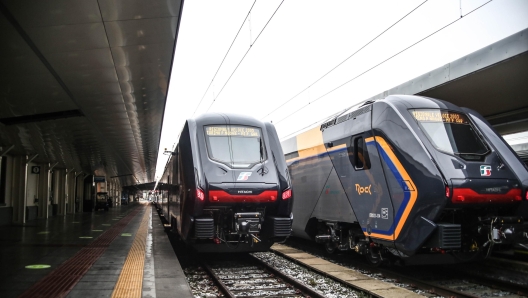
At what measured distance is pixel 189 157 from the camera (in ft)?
31.0

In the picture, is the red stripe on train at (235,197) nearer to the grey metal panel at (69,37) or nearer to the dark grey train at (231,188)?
the dark grey train at (231,188)

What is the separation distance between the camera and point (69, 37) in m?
7.55

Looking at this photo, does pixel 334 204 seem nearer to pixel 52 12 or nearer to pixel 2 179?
pixel 52 12

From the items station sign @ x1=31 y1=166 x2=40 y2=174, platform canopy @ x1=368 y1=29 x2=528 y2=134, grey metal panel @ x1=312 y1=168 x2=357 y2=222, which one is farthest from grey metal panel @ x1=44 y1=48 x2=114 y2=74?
station sign @ x1=31 y1=166 x2=40 y2=174

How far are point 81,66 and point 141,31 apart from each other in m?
2.39

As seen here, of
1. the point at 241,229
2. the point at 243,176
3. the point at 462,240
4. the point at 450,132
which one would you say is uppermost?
the point at 450,132

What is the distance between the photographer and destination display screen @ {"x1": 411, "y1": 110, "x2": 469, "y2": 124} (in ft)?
26.6

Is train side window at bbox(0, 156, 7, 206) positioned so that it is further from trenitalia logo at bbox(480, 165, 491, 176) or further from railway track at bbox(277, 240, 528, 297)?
trenitalia logo at bbox(480, 165, 491, 176)

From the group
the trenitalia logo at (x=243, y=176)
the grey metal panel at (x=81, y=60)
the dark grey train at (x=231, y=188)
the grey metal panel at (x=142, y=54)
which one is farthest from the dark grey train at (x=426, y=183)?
the grey metal panel at (x=81, y=60)

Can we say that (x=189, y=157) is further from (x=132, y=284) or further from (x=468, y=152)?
(x=468, y=152)

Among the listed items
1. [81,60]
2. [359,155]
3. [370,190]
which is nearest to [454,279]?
[370,190]

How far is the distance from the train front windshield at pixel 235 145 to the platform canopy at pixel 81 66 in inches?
74.2

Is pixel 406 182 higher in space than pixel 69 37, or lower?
lower

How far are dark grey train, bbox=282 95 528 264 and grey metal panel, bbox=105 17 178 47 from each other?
412 centimetres
